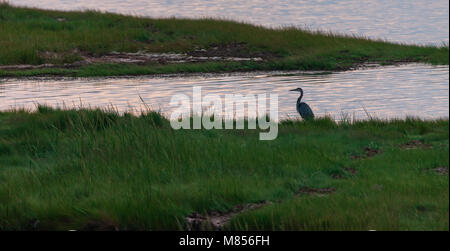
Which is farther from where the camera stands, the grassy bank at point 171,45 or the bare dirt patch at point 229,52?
the bare dirt patch at point 229,52

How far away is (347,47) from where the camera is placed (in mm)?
32594

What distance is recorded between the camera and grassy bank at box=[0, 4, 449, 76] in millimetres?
29703

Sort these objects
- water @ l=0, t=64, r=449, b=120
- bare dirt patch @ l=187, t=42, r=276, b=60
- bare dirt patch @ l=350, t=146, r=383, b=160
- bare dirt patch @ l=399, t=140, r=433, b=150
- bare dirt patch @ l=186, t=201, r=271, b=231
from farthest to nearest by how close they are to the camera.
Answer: bare dirt patch @ l=187, t=42, r=276, b=60
water @ l=0, t=64, r=449, b=120
bare dirt patch @ l=399, t=140, r=433, b=150
bare dirt patch @ l=350, t=146, r=383, b=160
bare dirt patch @ l=186, t=201, r=271, b=231

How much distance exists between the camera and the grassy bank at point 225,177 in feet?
28.3

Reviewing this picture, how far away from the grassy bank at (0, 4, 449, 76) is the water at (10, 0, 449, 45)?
27.5 ft

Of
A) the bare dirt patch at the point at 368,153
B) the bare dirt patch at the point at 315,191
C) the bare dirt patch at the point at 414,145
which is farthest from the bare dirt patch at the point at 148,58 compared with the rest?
the bare dirt patch at the point at 315,191

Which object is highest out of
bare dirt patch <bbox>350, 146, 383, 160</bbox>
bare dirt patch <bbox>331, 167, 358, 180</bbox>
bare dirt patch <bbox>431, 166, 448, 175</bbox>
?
bare dirt patch <bbox>431, 166, 448, 175</bbox>

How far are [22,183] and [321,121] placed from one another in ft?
19.8

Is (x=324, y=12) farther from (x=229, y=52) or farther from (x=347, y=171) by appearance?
(x=347, y=171)

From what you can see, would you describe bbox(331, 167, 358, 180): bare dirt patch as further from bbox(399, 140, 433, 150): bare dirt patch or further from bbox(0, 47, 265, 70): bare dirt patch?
bbox(0, 47, 265, 70): bare dirt patch

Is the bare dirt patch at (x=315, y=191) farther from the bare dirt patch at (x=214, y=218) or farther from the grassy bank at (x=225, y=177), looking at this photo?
the bare dirt patch at (x=214, y=218)

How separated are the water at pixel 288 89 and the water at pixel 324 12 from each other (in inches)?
612

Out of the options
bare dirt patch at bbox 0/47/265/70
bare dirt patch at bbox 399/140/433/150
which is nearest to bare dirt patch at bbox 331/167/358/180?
bare dirt patch at bbox 399/140/433/150
